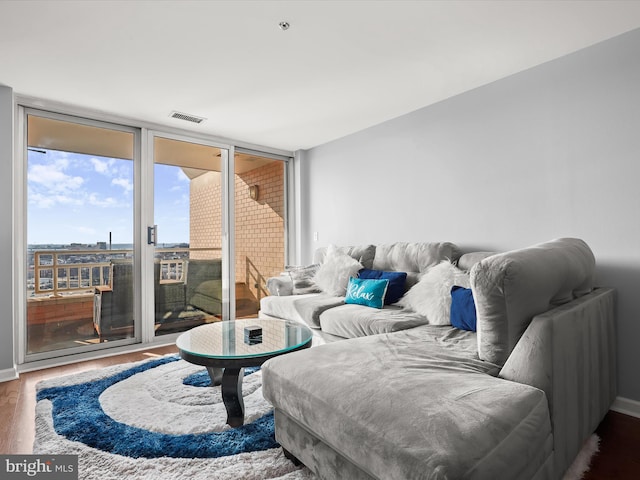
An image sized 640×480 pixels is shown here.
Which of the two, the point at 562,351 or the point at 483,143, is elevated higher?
the point at 483,143

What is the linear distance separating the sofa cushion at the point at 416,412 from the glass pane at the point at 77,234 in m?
2.74

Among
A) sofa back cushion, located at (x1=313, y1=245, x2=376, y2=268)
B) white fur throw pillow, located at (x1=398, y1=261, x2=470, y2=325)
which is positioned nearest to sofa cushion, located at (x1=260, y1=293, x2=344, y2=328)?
sofa back cushion, located at (x1=313, y1=245, x2=376, y2=268)

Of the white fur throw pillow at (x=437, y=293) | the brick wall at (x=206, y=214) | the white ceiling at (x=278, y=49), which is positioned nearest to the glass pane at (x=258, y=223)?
the brick wall at (x=206, y=214)

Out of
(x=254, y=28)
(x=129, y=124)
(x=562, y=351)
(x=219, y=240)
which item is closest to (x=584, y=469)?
(x=562, y=351)

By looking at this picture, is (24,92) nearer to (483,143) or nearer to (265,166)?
(265,166)

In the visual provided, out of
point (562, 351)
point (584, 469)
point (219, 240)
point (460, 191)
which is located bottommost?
point (584, 469)

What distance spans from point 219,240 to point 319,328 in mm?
1951

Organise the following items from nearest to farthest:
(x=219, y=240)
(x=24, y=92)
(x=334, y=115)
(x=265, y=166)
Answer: (x=24, y=92) < (x=334, y=115) < (x=219, y=240) < (x=265, y=166)

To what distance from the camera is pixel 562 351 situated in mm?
1519

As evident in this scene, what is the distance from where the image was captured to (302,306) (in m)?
3.30

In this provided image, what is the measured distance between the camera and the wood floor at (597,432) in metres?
1.69

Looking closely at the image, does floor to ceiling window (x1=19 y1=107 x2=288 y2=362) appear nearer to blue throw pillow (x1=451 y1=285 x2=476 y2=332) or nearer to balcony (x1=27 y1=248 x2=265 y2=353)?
→ balcony (x1=27 y1=248 x2=265 y2=353)

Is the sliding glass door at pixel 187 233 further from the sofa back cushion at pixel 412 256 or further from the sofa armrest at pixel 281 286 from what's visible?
the sofa back cushion at pixel 412 256

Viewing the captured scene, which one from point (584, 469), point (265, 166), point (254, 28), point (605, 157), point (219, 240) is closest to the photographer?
point (584, 469)
